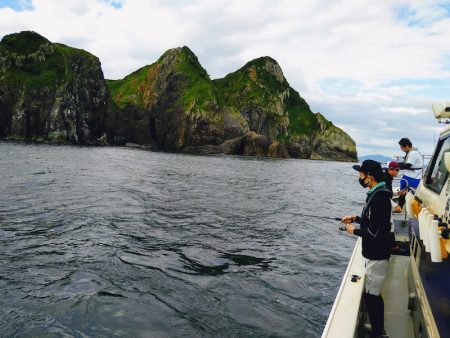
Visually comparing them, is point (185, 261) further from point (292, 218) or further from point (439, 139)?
point (292, 218)

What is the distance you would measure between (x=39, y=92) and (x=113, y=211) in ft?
357

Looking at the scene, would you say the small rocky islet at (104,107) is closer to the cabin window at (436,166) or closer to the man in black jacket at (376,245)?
the cabin window at (436,166)

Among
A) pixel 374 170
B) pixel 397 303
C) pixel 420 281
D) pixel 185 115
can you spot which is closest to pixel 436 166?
pixel 374 170

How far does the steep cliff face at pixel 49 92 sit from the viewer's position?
106 metres

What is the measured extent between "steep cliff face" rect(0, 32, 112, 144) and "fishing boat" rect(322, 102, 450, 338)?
113247 millimetres

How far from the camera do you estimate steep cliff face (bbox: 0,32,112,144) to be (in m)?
106

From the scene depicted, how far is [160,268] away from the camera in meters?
10.5

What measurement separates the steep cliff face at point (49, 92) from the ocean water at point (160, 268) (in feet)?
319

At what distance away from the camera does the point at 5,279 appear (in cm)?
881

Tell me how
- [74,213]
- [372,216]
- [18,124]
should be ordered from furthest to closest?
1. [18,124]
2. [74,213]
3. [372,216]

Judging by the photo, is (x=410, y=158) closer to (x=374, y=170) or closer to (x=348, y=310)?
(x=374, y=170)

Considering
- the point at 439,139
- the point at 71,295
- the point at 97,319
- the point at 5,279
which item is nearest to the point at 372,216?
the point at 439,139

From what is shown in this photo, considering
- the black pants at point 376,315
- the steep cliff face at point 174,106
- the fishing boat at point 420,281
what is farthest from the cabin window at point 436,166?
the steep cliff face at point 174,106

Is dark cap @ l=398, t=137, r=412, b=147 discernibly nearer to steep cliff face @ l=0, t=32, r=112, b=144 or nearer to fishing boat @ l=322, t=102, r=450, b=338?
fishing boat @ l=322, t=102, r=450, b=338
